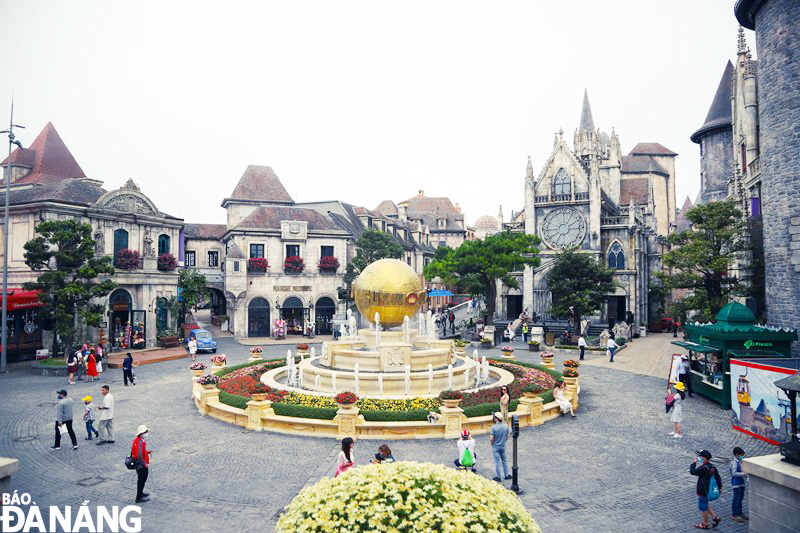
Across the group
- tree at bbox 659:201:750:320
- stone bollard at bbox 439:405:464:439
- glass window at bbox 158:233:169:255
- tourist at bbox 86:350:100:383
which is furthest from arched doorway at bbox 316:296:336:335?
stone bollard at bbox 439:405:464:439

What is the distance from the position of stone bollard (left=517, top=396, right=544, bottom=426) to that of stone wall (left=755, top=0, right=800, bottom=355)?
1502cm

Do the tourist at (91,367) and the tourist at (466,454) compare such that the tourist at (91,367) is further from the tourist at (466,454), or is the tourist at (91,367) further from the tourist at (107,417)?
the tourist at (466,454)

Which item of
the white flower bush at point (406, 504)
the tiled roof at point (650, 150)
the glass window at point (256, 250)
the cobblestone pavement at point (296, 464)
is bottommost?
the cobblestone pavement at point (296, 464)

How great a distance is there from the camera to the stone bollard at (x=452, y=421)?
14500 millimetres

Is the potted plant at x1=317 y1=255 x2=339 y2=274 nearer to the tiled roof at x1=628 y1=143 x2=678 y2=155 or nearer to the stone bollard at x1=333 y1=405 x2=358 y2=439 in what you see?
the stone bollard at x1=333 y1=405 x2=358 y2=439

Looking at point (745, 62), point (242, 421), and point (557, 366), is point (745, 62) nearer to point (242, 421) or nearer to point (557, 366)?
point (557, 366)

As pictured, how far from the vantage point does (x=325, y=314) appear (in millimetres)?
44406

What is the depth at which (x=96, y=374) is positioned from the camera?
23.3m

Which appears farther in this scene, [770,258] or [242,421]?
[770,258]

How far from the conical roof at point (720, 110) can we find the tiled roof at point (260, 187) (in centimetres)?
3993

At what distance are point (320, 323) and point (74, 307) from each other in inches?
796

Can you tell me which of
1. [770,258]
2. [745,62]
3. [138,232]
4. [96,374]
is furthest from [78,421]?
A: [745,62]

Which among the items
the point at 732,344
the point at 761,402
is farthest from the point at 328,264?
the point at 761,402

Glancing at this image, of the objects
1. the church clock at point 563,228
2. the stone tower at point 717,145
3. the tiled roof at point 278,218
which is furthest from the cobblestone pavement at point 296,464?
the church clock at point 563,228
